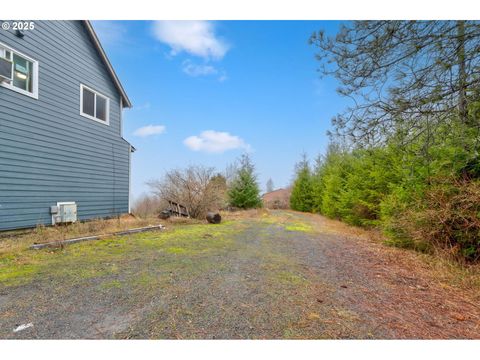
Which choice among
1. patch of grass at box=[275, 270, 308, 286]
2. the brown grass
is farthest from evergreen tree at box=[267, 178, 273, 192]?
patch of grass at box=[275, 270, 308, 286]

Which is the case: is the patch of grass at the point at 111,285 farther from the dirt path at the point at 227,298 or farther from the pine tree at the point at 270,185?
the pine tree at the point at 270,185

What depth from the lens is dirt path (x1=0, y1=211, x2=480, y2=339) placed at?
1775 mm

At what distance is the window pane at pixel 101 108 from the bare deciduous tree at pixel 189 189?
2876 mm

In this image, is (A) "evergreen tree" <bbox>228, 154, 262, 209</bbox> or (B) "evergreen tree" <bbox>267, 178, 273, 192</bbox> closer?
(A) "evergreen tree" <bbox>228, 154, 262, 209</bbox>

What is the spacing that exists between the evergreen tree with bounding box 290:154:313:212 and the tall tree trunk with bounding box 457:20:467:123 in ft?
49.0

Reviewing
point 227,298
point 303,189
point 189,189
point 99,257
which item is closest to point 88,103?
point 189,189

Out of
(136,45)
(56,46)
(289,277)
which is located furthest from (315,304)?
(56,46)

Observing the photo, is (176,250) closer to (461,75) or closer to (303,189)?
(461,75)

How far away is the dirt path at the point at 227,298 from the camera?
1775 millimetres

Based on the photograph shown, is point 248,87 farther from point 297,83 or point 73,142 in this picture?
point 73,142

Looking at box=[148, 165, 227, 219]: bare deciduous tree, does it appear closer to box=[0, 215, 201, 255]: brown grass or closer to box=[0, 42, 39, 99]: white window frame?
box=[0, 215, 201, 255]: brown grass

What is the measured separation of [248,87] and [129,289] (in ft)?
13.4

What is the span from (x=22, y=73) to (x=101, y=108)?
2.56 metres

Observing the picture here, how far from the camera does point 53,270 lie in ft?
10.1
